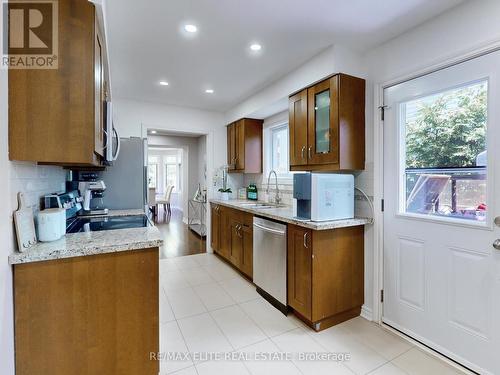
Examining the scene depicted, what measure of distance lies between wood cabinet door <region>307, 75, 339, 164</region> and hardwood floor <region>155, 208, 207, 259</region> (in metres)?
2.92

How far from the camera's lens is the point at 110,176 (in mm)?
3293

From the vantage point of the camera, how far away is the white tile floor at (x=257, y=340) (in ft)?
5.69

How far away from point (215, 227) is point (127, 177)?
1538mm

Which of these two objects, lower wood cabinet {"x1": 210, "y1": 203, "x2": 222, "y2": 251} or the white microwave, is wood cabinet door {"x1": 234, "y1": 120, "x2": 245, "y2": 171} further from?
the white microwave

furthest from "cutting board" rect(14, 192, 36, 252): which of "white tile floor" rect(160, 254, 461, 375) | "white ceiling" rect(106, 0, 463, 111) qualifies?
"white ceiling" rect(106, 0, 463, 111)

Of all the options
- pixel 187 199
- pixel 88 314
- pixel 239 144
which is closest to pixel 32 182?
pixel 88 314

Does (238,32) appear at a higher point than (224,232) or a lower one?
higher

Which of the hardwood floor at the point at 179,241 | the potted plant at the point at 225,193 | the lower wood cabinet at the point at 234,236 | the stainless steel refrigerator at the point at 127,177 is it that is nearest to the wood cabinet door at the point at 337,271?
the lower wood cabinet at the point at 234,236

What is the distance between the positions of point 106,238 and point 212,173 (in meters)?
3.02

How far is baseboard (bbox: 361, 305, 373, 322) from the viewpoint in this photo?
234 centimetres

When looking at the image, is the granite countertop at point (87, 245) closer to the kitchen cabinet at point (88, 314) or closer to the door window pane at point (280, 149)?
the kitchen cabinet at point (88, 314)

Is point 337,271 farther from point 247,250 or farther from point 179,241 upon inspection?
point 179,241

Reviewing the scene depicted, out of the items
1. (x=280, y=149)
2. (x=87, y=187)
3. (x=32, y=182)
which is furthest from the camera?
(x=280, y=149)

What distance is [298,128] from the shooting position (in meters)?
2.72
